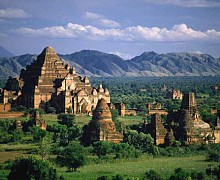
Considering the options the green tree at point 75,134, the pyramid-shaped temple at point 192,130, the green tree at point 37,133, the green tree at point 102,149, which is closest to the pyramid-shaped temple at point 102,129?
the green tree at point 75,134

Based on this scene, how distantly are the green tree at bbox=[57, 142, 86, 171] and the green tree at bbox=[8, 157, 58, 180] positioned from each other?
7.88 m

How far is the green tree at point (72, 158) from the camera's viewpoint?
55125mm

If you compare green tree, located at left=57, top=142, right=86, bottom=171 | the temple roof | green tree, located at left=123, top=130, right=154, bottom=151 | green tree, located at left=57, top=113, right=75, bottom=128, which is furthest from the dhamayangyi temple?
green tree, located at left=57, top=142, right=86, bottom=171

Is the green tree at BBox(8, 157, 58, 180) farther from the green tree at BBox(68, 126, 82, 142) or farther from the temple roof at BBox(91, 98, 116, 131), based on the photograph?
the green tree at BBox(68, 126, 82, 142)

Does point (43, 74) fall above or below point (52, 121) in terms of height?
above

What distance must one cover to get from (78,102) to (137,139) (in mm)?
29112

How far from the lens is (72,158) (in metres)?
55.5

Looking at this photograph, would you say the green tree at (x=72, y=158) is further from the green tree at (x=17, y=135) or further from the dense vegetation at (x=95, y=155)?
the green tree at (x=17, y=135)

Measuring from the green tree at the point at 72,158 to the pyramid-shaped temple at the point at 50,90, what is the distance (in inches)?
1463

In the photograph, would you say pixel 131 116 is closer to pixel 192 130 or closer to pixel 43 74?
pixel 43 74

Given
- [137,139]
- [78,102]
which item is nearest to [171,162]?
[137,139]

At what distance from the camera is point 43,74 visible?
100062 mm

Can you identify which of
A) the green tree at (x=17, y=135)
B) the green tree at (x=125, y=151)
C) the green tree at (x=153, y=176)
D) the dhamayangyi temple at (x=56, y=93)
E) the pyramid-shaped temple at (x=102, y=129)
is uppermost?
the dhamayangyi temple at (x=56, y=93)

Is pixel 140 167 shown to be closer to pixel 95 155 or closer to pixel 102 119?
pixel 95 155
